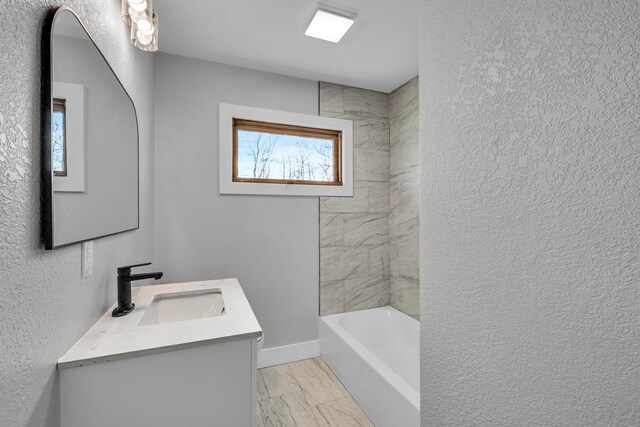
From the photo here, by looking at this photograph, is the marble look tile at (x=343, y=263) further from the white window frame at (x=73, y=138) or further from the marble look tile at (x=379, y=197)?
the white window frame at (x=73, y=138)

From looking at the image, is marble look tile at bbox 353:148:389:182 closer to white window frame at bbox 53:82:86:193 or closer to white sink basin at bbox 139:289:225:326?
white sink basin at bbox 139:289:225:326

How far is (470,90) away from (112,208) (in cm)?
146

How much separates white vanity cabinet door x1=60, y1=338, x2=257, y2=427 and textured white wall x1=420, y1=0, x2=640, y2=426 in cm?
68

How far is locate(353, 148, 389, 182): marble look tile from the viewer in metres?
2.70

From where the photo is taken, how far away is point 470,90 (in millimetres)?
871

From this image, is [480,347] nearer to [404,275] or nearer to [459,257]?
[459,257]

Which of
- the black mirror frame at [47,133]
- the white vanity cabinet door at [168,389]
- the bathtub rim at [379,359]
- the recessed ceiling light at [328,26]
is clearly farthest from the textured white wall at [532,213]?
the black mirror frame at [47,133]

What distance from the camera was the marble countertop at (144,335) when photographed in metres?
0.93

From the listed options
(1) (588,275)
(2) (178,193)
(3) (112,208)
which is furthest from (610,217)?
(2) (178,193)

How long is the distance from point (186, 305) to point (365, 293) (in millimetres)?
1651

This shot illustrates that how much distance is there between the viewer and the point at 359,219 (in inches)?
107

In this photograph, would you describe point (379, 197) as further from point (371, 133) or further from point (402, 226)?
point (371, 133)

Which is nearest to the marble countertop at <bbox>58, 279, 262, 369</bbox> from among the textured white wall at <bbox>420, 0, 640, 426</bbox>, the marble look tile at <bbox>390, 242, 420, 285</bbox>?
the textured white wall at <bbox>420, 0, 640, 426</bbox>

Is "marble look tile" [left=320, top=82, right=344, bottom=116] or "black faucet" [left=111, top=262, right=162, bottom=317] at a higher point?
"marble look tile" [left=320, top=82, right=344, bottom=116]
